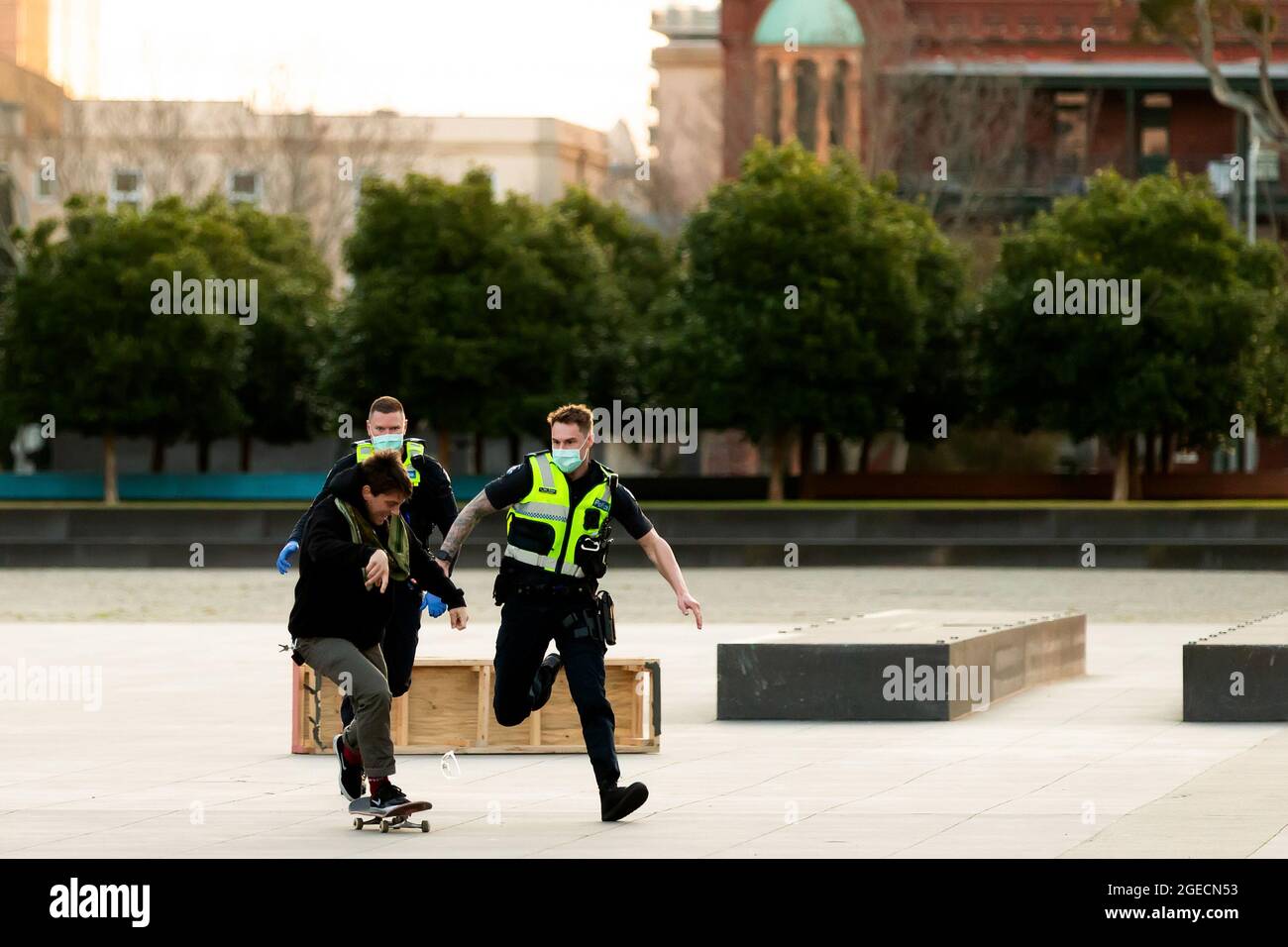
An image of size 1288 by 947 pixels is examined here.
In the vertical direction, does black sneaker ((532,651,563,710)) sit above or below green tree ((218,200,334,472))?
below

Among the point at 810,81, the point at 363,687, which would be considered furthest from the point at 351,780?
the point at 810,81

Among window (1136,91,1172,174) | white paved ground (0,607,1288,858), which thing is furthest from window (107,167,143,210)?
white paved ground (0,607,1288,858)

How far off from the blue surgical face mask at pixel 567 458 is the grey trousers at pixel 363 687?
1.13m

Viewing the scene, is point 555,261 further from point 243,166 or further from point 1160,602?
point 243,166

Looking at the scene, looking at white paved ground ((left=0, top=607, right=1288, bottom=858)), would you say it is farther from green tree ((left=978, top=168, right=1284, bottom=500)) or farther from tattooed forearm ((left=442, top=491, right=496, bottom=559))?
green tree ((left=978, top=168, right=1284, bottom=500))

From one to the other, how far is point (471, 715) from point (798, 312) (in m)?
31.1

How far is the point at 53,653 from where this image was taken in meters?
19.5

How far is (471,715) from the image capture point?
12.6 meters

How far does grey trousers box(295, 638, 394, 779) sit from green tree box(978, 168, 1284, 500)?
34.1 m

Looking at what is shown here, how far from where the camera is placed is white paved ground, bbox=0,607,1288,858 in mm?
9203

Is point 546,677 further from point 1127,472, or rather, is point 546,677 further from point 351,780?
point 1127,472

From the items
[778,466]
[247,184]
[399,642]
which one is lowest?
[399,642]

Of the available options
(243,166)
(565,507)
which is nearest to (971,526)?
(565,507)

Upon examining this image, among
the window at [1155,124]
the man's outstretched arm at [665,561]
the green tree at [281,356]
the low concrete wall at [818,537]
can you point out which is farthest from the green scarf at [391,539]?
the window at [1155,124]
